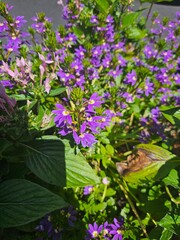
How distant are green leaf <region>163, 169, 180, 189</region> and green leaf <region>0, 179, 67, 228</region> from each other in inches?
20.2

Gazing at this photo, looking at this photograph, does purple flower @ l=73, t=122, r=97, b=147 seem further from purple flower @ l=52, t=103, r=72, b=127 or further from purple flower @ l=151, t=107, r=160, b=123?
purple flower @ l=151, t=107, r=160, b=123

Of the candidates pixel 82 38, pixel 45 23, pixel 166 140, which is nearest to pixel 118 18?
pixel 82 38

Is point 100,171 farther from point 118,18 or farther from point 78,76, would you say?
point 118,18

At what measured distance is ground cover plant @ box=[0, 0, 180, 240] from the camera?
1.28m

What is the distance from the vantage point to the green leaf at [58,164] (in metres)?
1.30

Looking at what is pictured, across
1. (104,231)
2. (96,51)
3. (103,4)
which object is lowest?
(104,231)

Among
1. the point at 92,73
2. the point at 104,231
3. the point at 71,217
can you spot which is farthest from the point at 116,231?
the point at 92,73

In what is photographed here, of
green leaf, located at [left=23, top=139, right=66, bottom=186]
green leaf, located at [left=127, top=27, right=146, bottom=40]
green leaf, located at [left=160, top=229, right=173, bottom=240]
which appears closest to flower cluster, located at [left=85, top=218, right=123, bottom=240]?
green leaf, located at [left=160, top=229, right=173, bottom=240]

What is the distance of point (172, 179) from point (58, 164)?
553 mm

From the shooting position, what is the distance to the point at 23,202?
48.2 inches

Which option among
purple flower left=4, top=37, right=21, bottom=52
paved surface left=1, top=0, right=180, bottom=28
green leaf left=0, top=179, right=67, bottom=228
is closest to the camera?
green leaf left=0, top=179, right=67, bottom=228

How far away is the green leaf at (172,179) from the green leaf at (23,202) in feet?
1.68

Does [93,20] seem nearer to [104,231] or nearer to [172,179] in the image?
[172,179]

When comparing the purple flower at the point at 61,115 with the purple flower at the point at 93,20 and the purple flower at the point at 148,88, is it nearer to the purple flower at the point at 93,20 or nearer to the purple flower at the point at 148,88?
the purple flower at the point at 148,88
